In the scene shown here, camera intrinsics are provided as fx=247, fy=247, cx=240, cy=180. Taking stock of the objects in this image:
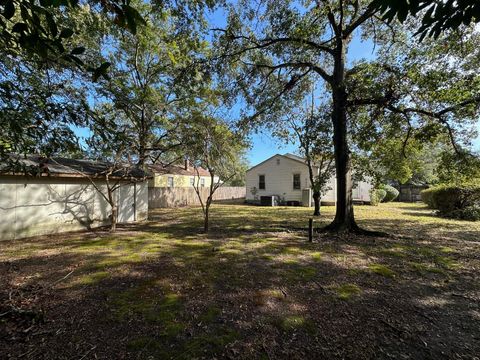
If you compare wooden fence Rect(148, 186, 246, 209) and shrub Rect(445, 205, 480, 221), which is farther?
wooden fence Rect(148, 186, 246, 209)

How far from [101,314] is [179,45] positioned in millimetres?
6571

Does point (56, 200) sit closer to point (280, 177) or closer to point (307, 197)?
point (307, 197)

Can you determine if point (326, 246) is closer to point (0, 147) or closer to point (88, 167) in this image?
point (0, 147)

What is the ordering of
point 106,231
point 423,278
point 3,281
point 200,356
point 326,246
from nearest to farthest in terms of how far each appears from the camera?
1. point 200,356
2. point 3,281
3. point 423,278
4. point 326,246
5. point 106,231

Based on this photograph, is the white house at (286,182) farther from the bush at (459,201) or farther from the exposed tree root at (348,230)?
the exposed tree root at (348,230)

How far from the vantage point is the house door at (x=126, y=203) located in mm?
10406

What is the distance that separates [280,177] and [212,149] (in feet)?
44.2

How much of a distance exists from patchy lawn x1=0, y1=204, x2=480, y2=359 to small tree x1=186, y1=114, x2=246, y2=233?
2.72 m

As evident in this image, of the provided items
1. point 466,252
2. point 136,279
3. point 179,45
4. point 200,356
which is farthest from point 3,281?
point 466,252

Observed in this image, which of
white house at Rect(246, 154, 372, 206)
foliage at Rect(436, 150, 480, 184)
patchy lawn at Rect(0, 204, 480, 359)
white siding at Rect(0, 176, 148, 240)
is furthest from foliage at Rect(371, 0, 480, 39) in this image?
white house at Rect(246, 154, 372, 206)

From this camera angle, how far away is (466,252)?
6.11 meters

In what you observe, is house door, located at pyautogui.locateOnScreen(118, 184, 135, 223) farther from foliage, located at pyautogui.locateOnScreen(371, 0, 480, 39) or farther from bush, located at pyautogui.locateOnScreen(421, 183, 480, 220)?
bush, located at pyautogui.locateOnScreen(421, 183, 480, 220)

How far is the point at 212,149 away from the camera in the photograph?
8.33 metres

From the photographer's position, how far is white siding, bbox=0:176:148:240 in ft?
23.7
